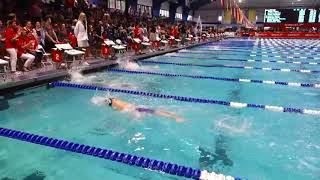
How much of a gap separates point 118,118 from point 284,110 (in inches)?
103

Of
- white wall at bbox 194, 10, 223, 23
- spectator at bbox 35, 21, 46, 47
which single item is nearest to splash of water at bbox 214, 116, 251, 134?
spectator at bbox 35, 21, 46, 47

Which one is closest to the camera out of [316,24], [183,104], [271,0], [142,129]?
[142,129]

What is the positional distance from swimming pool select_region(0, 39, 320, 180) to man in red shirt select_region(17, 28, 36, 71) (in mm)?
918

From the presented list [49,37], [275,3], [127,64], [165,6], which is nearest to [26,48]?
[49,37]

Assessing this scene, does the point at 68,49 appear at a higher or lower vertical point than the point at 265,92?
higher

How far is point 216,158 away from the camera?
10.7 ft

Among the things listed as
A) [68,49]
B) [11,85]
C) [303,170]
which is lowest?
[303,170]

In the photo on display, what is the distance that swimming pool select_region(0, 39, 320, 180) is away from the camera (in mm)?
3059

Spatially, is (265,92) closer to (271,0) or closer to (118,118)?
(118,118)

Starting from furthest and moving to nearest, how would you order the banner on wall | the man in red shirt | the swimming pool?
the banner on wall → the man in red shirt → the swimming pool

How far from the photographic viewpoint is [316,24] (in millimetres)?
32781

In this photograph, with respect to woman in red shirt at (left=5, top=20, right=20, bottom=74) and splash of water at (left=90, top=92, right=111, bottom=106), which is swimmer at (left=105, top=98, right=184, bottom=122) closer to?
splash of water at (left=90, top=92, right=111, bottom=106)

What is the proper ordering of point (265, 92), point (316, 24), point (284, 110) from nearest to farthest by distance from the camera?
point (284, 110) < point (265, 92) < point (316, 24)

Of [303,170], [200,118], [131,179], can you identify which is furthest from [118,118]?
[303,170]
